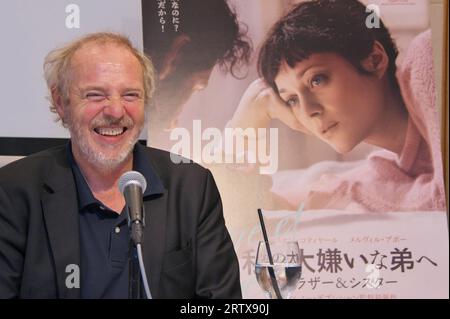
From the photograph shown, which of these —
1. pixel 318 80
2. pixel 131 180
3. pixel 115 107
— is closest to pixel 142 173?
pixel 115 107

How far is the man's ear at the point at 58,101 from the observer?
2510 millimetres

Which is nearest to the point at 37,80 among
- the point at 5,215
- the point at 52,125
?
the point at 52,125

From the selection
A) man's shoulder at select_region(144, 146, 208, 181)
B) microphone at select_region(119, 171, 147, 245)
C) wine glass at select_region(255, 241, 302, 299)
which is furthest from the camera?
man's shoulder at select_region(144, 146, 208, 181)

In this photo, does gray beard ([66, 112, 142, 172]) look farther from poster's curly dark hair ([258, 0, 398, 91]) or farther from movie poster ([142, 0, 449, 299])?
poster's curly dark hair ([258, 0, 398, 91])

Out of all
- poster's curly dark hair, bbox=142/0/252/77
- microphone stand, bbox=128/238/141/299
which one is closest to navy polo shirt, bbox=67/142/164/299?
microphone stand, bbox=128/238/141/299

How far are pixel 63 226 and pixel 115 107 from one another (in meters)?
0.39

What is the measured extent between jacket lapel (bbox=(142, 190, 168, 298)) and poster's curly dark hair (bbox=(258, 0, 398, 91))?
2.33 feet

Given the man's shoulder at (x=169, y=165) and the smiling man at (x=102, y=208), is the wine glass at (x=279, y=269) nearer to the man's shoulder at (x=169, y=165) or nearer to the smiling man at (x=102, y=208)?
the smiling man at (x=102, y=208)

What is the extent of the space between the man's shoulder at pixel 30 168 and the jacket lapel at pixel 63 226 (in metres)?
0.04

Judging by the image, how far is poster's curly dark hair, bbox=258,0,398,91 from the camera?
2770 millimetres

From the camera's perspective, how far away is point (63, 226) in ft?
7.34

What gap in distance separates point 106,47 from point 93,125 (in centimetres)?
24

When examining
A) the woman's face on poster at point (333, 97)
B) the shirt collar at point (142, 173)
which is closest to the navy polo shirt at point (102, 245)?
the shirt collar at point (142, 173)

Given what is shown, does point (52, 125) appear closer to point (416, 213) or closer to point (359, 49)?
point (359, 49)
